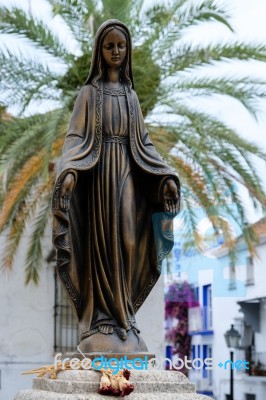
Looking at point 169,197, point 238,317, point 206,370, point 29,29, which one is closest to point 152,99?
point 29,29

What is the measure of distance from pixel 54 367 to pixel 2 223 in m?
9.68

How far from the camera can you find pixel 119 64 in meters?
7.04

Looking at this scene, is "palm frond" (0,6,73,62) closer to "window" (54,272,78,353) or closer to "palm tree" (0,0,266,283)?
"palm tree" (0,0,266,283)

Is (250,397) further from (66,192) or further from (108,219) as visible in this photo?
(66,192)

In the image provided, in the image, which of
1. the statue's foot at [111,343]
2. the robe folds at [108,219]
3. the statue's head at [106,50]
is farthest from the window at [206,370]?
the statue's foot at [111,343]

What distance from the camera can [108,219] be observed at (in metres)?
6.74

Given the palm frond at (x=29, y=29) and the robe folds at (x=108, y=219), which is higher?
the palm frond at (x=29, y=29)

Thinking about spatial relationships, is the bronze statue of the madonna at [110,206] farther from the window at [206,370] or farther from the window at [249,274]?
the window at [206,370]

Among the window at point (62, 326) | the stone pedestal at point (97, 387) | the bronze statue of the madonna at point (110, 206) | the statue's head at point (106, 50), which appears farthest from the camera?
the window at point (62, 326)

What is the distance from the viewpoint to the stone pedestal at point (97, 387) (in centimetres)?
588

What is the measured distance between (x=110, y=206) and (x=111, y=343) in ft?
3.13

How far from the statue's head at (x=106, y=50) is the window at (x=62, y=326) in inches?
531

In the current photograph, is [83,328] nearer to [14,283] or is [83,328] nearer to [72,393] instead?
[72,393]

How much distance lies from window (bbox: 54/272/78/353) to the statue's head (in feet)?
44.2
